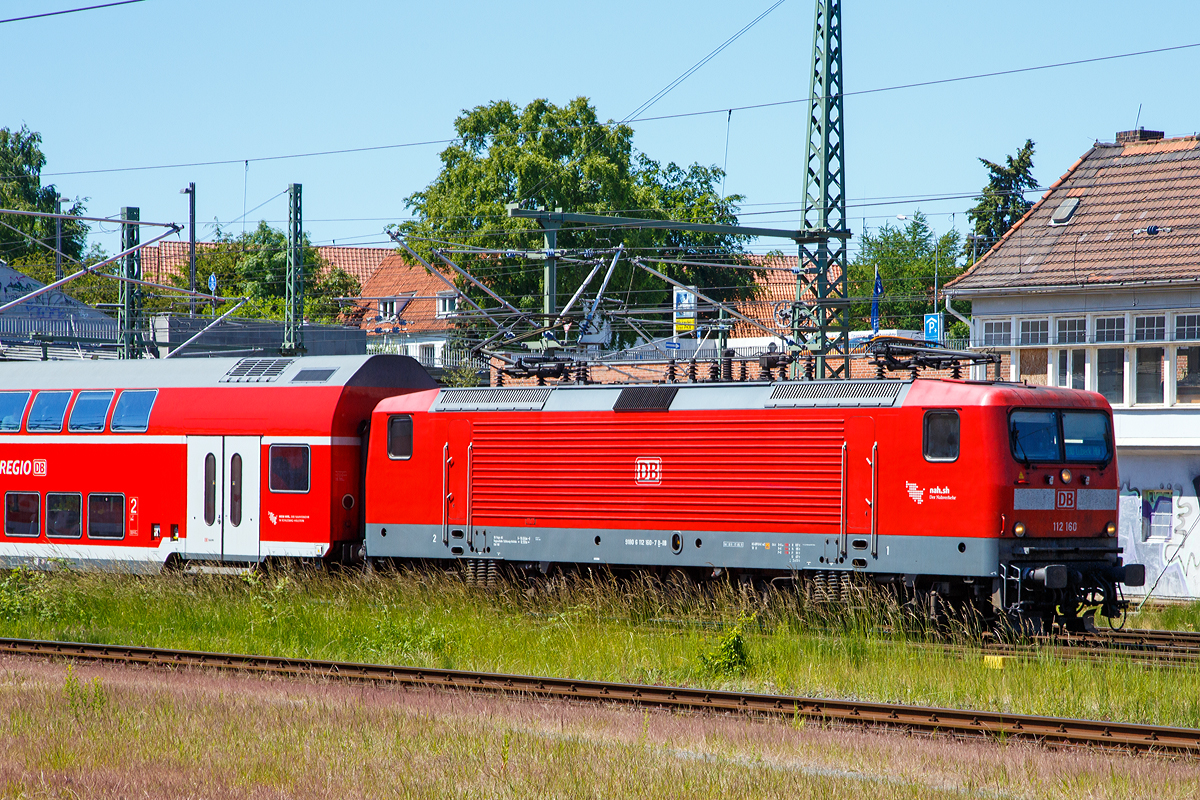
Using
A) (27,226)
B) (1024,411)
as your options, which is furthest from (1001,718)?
(27,226)

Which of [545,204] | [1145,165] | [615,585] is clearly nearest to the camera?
[615,585]

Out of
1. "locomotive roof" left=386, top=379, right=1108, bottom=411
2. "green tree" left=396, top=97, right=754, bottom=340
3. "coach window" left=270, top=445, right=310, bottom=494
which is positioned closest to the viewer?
"locomotive roof" left=386, top=379, right=1108, bottom=411

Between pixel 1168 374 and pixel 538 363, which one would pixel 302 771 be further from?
pixel 1168 374

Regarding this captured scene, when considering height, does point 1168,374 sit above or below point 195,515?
above

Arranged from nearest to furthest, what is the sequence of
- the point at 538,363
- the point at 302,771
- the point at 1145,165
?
1. the point at 302,771
2. the point at 538,363
3. the point at 1145,165

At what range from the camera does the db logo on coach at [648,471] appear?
16906 millimetres

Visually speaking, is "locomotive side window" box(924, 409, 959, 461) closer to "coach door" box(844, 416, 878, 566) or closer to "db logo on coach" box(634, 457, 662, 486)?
"coach door" box(844, 416, 878, 566)

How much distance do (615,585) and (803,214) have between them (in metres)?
7.20

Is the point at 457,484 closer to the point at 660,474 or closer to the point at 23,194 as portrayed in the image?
the point at 660,474

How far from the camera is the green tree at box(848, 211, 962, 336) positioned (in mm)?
73875

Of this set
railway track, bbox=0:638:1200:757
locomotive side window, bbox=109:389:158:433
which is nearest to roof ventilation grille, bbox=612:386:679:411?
railway track, bbox=0:638:1200:757

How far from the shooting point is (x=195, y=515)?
19359 mm

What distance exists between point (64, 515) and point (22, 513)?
798 millimetres

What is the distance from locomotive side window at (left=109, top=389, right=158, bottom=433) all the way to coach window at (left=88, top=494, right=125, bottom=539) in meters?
1.07
